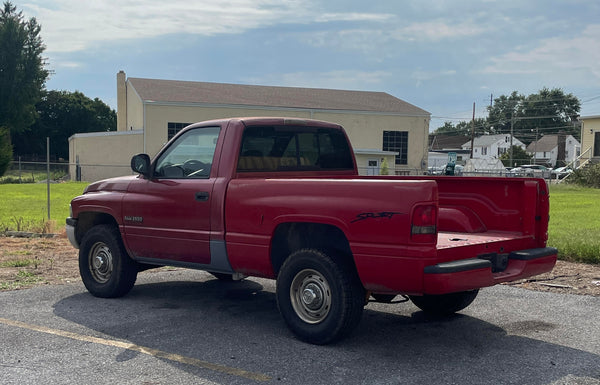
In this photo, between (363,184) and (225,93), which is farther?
(225,93)

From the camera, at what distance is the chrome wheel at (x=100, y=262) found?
7.46 metres

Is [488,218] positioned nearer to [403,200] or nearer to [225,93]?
[403,200]

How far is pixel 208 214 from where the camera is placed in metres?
6.35

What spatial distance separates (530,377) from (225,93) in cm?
3977

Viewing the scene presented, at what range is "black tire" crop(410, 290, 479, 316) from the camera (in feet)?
21.5

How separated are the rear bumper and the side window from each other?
105 inches

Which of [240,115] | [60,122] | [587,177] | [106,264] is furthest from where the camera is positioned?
[60,122]

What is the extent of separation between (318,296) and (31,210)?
616 inches

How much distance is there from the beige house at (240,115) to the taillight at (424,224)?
32.2m

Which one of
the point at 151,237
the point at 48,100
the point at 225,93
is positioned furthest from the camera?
the point at 48,100

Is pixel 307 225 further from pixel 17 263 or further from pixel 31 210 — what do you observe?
pixel 31 210

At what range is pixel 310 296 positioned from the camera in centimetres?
557

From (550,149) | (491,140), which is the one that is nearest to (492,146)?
(491,140)

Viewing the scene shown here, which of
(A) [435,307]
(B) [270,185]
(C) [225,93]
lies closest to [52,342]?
(B) [270,185]
